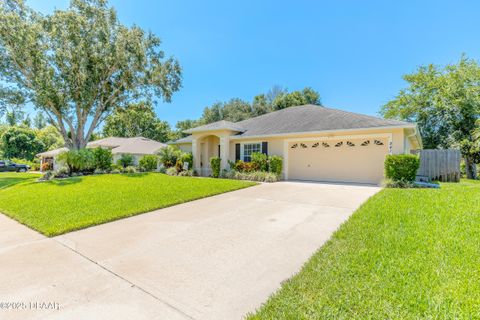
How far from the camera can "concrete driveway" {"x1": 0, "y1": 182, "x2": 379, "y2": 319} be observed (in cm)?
244

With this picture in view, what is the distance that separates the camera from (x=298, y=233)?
4535 millimetres

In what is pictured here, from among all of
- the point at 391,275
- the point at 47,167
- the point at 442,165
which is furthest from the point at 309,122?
the point at 47,167

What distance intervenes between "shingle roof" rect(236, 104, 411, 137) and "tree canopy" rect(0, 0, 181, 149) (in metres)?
10.1

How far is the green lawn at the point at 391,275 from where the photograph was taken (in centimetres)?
219

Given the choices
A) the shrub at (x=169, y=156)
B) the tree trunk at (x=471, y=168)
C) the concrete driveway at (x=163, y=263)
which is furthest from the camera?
the tree trunk at (x=471, y=168)

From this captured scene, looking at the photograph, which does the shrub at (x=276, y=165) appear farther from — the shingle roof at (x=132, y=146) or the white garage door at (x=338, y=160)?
the shingle roof at (x=132, y=146)

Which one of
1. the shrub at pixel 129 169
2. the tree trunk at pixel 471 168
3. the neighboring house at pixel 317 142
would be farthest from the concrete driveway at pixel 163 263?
the tree trunk at pixel 471 168

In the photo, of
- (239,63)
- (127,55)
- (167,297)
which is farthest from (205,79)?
(167,297)

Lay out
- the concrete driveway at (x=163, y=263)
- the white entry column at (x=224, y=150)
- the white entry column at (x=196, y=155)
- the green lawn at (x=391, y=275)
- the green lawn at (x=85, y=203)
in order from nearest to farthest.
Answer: the green lawn at (x=391, y=275), the concrete driveway at (x=163, y=263), the green lawn at (x=85, y=203), the white entry column at (x=224, y=150), the white entry column at (x=196, y=155)

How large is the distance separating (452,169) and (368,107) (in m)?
16.1

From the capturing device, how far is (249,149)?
1471cm

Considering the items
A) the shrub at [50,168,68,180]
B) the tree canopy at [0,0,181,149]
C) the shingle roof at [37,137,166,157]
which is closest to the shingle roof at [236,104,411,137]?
the tree canopy at [0,0,181,149]

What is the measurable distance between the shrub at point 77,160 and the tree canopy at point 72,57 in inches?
139

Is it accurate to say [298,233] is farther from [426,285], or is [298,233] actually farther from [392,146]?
[392,146]
